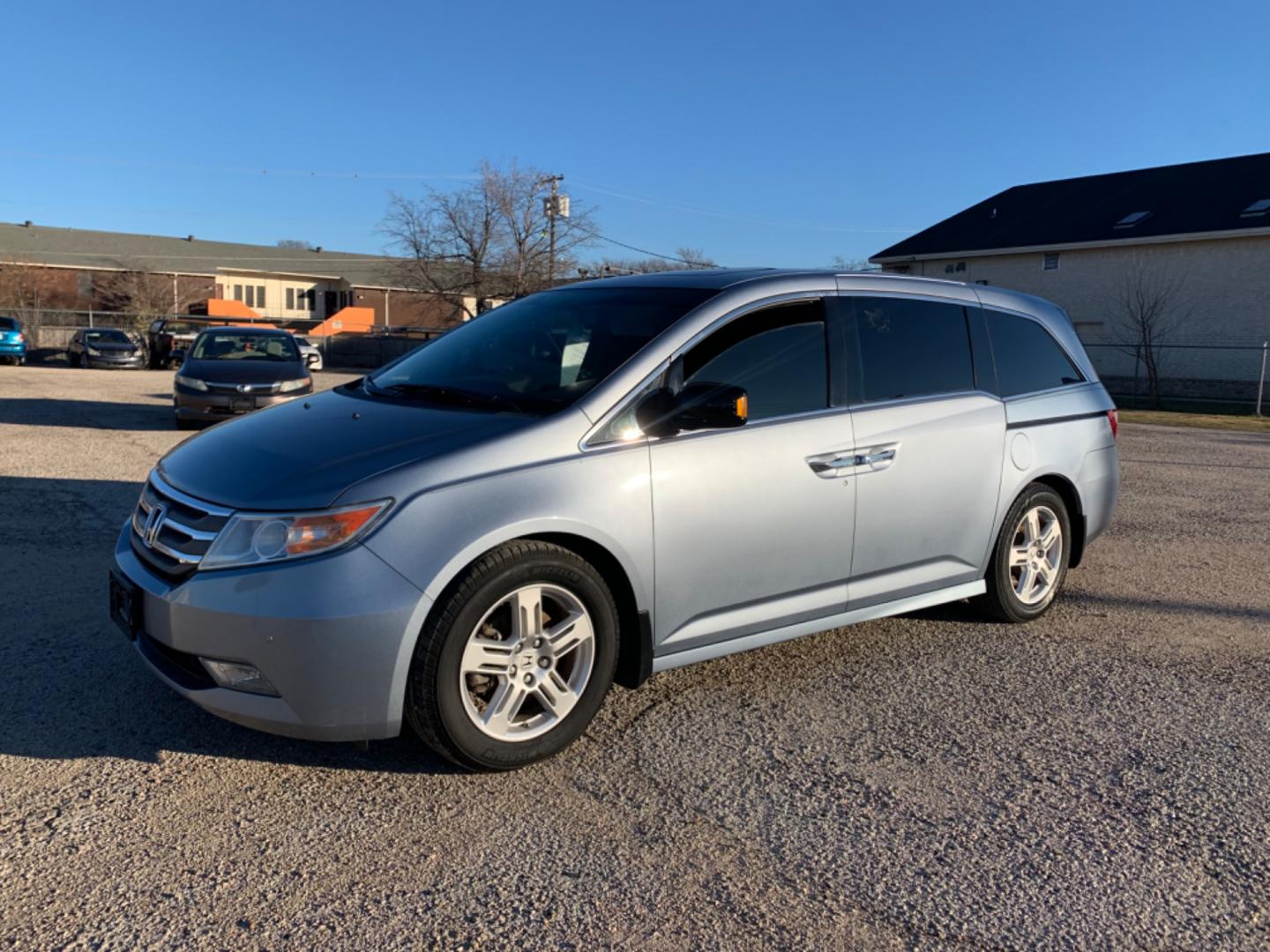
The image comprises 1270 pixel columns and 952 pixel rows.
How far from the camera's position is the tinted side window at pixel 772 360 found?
4145 mm

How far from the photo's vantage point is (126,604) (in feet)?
11.9

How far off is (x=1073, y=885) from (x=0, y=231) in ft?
218

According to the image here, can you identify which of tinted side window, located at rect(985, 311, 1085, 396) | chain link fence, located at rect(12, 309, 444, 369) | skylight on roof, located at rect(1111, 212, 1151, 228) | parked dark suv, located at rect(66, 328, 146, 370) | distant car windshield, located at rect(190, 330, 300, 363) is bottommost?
tinted side window, located at rect(985, 311, 1085, 396)

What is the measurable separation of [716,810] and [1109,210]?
1494 inches

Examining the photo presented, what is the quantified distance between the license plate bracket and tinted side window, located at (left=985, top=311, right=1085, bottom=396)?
414 cm

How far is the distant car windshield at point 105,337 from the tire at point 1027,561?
30.5m

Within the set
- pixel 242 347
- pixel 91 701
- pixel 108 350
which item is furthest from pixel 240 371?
pixel 108 350

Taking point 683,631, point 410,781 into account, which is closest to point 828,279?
point 683,631

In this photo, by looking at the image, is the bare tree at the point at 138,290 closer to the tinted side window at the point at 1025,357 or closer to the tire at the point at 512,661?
the tinted side window at the point at 1025,357

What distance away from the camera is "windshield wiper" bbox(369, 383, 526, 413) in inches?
157

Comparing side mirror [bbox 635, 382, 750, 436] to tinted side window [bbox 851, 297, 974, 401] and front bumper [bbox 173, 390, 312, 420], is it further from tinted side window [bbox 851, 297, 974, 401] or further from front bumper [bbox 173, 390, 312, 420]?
front bumper [bbox 173, 390, 312, 420]

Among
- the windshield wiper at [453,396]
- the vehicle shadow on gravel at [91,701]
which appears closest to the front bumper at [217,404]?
the vehicle shadow on gravel at [91,701]

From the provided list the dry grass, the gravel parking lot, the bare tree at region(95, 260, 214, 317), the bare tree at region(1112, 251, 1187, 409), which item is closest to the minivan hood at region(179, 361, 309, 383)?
the gravel parking lot

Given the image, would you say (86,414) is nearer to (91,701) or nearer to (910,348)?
(91,701)
